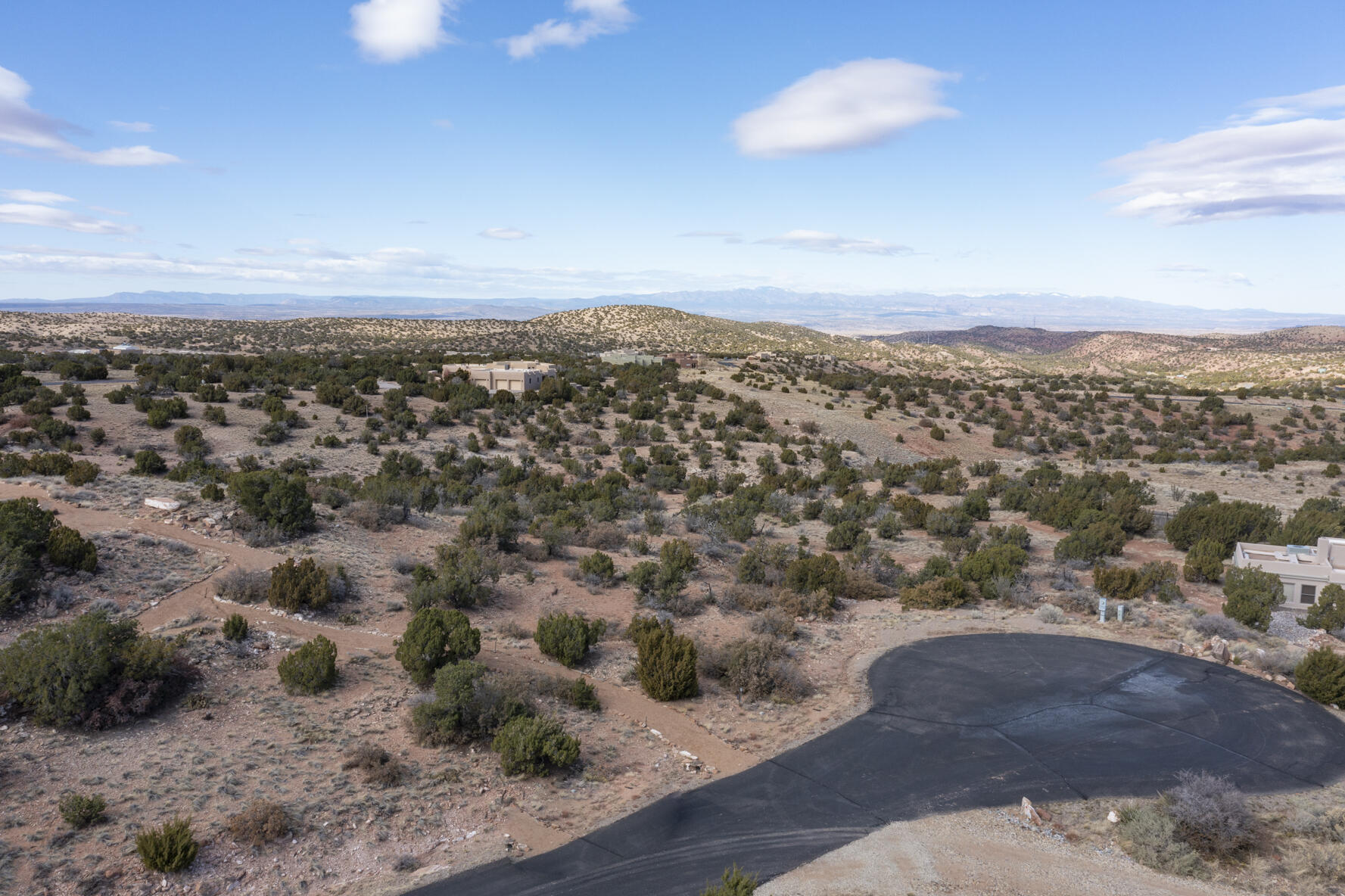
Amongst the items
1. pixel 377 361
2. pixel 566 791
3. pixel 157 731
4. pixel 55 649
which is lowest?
pixel 566 791

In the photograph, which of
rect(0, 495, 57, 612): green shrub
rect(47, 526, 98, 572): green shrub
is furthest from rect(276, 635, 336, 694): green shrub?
rect(47, 526, 98, 572): green shrub

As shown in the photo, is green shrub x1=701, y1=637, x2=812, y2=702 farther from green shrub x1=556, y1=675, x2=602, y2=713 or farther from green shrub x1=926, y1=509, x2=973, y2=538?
green shrub x1=926, y1=509, x2=973, y2=538

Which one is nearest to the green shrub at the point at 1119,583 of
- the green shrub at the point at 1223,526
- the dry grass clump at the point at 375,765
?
the green shrub at the point at 1223,526

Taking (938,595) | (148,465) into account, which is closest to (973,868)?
(938,595)

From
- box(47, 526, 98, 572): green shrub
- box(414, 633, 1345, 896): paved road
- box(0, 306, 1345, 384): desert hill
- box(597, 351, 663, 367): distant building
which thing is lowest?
box(414, 633, 1345, 896): paved road

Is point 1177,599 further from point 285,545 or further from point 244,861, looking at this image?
point 285,545

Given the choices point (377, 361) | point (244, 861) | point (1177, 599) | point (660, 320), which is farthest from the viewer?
point (660, 320)

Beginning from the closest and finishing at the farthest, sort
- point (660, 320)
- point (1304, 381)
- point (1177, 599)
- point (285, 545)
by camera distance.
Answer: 1. point (285, 545)
2. point (1177, 599)
3. point (1304, 381)
4. point (660, 320)

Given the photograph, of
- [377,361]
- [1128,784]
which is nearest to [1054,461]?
[1128,784]
